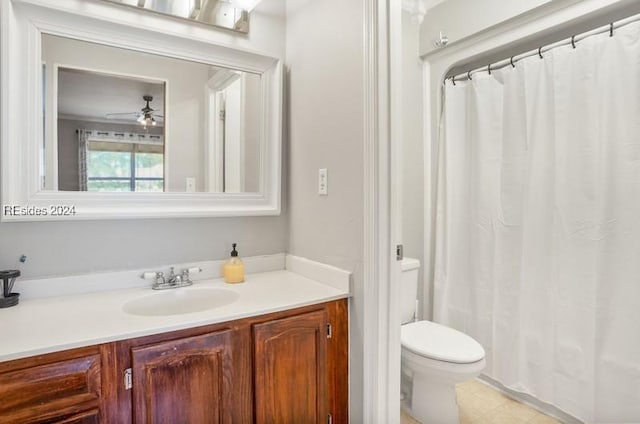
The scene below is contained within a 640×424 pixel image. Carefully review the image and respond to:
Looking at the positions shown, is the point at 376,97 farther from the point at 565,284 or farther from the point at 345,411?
the point at 565,284

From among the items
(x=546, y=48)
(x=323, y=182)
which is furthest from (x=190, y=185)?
(x=546, y=48)

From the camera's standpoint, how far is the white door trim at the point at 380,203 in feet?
4.13

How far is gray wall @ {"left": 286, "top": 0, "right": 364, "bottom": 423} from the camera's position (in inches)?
52.7

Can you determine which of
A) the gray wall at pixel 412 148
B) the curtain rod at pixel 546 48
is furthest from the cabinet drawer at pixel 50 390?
the curtain rod at pixel 546 48

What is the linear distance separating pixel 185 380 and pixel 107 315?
0.34 m

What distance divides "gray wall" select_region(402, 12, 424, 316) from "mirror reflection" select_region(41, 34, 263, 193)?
111 cm

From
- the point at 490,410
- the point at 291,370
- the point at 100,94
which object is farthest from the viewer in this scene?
the point at 490,410

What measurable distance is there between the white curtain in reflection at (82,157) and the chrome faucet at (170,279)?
1.43 ft

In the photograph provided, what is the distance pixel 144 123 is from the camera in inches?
57.6

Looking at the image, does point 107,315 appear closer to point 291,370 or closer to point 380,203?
point 291,370

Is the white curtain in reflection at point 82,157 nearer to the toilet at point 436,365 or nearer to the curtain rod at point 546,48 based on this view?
the toilet at point 436,365

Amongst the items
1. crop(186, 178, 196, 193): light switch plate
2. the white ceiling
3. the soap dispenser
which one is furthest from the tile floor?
the white ceiling

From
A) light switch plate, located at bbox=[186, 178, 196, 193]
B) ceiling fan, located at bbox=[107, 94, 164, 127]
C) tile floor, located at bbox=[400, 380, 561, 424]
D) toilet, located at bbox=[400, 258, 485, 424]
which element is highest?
ceiling fan, located at bbox=[107, 94, 164, 127]

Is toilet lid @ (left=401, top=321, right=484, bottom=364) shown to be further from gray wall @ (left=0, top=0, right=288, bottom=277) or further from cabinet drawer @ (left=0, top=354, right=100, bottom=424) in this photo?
cabinet drawer @ (left=0, top=354, right=100, bottom=424)
